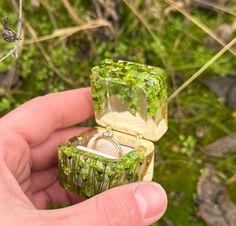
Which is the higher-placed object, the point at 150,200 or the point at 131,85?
the point at 131,85

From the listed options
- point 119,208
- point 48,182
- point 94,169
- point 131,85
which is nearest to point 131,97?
point 131,85

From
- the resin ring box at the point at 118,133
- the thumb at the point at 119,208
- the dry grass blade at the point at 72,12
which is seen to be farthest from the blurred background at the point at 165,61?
the thumb at the point at 119,208

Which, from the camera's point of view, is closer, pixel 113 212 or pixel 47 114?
pixel 113 212

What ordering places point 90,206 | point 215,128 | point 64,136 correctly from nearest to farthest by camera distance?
point 90,206, point 64,136, point 215,128

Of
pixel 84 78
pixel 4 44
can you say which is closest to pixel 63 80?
pixel 84 78

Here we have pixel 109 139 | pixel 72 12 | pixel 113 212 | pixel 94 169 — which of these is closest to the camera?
pixel 113 212

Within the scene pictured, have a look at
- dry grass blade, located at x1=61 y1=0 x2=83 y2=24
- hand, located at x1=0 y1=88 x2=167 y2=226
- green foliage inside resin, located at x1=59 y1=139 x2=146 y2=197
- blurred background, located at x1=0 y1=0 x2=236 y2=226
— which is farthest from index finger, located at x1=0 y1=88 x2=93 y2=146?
dry grass blade, located at x1=61 y1=0 x2=83 y2=24

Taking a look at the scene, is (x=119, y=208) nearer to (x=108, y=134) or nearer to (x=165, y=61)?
(x=108, y=134)

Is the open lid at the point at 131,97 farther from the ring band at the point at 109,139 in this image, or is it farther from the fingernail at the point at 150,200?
the fingernail at the point at 150,200

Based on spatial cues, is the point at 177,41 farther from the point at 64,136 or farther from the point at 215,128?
the point at 64,136
